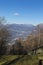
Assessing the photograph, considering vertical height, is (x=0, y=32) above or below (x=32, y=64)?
above

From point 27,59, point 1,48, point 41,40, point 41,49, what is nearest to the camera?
point 27,59

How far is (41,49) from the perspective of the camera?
1788 centimetres

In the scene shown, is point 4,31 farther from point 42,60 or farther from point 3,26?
point 42,60

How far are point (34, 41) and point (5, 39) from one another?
1412 cm

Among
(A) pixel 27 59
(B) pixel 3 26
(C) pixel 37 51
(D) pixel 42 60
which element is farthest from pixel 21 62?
(B) pixel 3 26

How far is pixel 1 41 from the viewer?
48.8 metres

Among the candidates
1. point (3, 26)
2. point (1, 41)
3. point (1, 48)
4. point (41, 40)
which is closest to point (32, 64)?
point (1, 48)

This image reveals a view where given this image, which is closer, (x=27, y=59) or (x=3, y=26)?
(x=27, y=59)

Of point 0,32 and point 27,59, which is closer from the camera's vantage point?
point 27,59

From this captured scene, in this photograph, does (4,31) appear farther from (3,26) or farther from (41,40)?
(41,40)

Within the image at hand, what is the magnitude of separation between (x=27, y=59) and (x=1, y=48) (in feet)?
101

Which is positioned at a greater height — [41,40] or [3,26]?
[3,26]

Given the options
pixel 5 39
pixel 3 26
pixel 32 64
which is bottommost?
pixel 32 64

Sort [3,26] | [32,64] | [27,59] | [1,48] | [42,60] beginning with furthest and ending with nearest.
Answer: [3,26] < [1,48] < [27,59] < [32,64] < [42,60]
